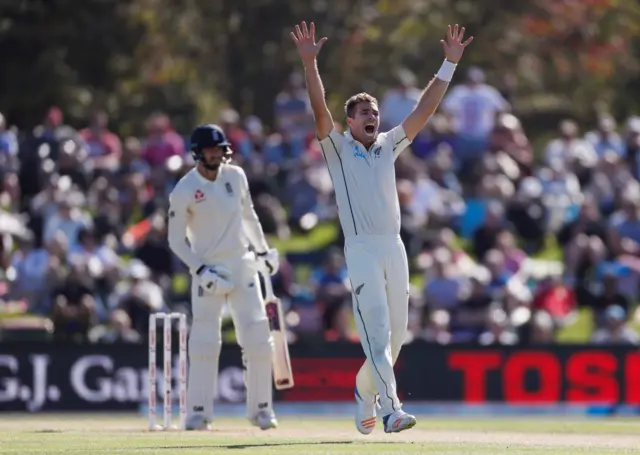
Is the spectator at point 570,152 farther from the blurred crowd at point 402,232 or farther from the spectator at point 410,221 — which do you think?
the spectator at point 410,221

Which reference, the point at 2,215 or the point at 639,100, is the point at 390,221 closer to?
the point at 2,215

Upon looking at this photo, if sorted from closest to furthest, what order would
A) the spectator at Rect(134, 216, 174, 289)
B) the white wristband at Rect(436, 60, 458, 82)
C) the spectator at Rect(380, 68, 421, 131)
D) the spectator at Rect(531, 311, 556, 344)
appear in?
the white wristband at Rect(436, 60, 458, 82)
the spectator at Rect(531, 311, 556, 344)
the spectator at Rect(134, 216, 174, 289)
the spectator at Rect(380, 68, 421, 131)

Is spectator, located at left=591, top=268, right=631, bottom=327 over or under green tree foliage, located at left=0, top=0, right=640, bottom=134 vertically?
under

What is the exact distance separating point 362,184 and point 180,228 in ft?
6.71

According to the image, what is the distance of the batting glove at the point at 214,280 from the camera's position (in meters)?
12.6

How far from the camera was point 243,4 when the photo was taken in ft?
101

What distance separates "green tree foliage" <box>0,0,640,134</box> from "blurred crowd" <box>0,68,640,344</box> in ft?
15.0

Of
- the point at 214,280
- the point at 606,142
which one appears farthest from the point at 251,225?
the point at 606,142

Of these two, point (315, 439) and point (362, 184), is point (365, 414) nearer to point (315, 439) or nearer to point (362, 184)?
point (315, 439)

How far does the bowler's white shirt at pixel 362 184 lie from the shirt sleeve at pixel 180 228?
1793mm

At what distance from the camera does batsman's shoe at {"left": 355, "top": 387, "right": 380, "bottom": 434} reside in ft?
37.3

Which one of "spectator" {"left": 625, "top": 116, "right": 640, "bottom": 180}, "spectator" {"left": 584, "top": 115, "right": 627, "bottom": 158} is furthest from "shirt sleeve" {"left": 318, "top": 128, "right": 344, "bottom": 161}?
"spectator" {"left": 584, "top": 115, "right": 627, "bottom": 158}

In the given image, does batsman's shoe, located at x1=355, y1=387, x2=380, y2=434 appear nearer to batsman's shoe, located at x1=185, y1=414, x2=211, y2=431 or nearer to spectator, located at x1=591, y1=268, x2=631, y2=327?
batsman's shoe, located at x1=185, y1=414, x2=211, y2=431

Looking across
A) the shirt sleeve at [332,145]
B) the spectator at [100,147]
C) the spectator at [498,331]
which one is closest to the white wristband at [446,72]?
the shirt sleeve at [332,145]
